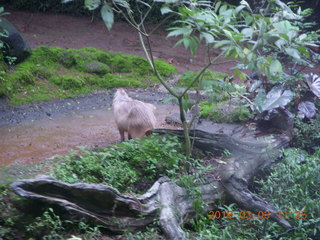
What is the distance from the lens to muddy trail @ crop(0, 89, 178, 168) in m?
5.61

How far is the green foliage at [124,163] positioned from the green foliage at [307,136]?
213cm

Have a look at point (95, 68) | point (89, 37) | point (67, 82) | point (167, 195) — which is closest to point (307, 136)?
point (167, 195)

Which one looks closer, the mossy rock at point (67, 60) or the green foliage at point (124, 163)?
the green foliage at point (124, 163)

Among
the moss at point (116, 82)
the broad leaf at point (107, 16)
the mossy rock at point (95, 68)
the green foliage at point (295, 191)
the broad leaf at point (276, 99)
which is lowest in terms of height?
the moss at point (116, 82)

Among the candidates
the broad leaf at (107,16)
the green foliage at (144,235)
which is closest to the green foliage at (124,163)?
the green foliage at (144,235)

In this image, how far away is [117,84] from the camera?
966cm

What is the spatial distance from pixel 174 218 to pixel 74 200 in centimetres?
88

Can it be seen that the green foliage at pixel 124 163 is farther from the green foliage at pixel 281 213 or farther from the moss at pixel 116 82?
the moss at pixel 116 82

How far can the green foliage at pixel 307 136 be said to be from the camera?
5.48 meters

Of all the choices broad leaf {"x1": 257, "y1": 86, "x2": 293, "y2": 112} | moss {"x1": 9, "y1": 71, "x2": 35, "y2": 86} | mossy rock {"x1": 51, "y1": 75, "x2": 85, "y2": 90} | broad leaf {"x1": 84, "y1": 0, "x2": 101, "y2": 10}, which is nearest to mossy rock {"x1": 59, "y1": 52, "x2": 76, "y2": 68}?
mossy rock {"x1": 51, "y1": 75, "x2": 85, "y2": 90}

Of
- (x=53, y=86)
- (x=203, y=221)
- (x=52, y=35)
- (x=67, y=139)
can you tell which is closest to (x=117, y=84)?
(x=53, y=86)

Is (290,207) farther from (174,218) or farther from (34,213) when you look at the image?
(34,213)

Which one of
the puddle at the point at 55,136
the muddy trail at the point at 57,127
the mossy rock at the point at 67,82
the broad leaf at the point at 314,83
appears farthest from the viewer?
the mossy rock at the point at 67,82

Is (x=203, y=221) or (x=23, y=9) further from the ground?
(x=203, y=221)
